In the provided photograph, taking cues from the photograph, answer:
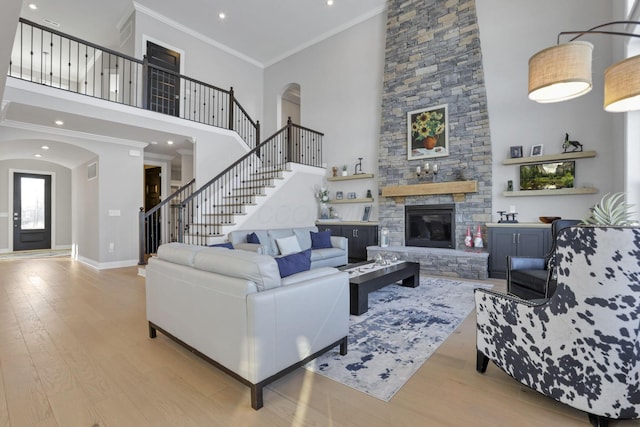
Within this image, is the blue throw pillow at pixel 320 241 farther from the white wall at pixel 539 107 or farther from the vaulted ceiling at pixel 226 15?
the vaulted ceiling at pixel 226 15

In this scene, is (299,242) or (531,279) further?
(299,242)

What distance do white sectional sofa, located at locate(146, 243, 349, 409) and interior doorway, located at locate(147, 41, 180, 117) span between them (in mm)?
6123

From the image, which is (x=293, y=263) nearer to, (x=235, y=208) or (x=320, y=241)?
(x=320, y=241)

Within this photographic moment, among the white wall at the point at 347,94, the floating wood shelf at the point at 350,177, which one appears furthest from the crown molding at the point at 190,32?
the floating wood shelf at the point at 350,177

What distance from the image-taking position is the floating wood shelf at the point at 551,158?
470 cm

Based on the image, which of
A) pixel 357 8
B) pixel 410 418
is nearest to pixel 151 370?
pixel 410 418

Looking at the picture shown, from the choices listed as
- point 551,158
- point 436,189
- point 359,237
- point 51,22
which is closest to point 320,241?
point 359,237

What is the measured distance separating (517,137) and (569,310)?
480 centimetres

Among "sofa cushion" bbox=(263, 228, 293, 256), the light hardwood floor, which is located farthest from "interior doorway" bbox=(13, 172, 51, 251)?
"sofa cushion" bbox=(263, 228, 293, 256)

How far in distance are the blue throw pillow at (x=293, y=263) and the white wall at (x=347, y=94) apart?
16.5 ft

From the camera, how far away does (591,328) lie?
1485 mm

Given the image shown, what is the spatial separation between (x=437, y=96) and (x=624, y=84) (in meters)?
4.40

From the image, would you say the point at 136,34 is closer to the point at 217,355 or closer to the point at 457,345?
the point at 217,355

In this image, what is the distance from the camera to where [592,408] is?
1.52 metres
